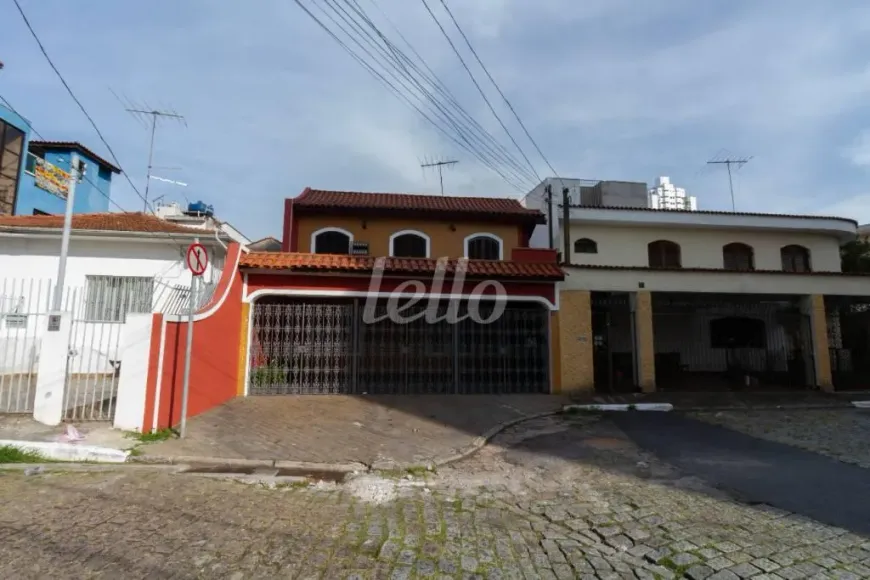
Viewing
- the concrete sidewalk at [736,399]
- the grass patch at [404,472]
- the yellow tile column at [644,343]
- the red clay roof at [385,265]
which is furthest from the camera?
the yellow tile column at [644,343]

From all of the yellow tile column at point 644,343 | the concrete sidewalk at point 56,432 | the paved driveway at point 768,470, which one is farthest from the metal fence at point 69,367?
the yellow tile column at point 644,343

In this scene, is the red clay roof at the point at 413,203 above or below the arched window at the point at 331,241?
above

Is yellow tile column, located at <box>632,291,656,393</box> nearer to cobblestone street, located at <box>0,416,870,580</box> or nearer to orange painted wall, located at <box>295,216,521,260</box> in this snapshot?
orange painted wall, located at <box>295,216,521,260</box>

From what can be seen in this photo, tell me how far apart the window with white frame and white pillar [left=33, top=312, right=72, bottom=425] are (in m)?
5.47

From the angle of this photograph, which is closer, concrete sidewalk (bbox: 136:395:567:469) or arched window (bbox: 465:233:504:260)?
concrete sidewalk (bbox: 136:395:567:469)

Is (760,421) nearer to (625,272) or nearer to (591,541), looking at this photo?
(625,272)

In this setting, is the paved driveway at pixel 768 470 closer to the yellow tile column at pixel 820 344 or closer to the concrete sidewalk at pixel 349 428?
the concrete sidewalk at pixel 349 428

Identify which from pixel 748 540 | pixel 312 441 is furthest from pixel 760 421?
pixel 312 441

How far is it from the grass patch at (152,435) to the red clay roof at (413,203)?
387 inches

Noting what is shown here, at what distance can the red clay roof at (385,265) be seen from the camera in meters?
10.4

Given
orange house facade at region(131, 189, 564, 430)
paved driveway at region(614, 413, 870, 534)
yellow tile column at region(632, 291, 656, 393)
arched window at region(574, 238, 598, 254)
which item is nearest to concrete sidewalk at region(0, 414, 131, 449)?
orange house facade at region(131, 189, 564, 430)

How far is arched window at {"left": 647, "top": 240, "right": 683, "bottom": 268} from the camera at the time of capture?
55.2 feet

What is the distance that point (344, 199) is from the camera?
649 inches

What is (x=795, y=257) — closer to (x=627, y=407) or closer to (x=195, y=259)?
(x=627, y=407)
